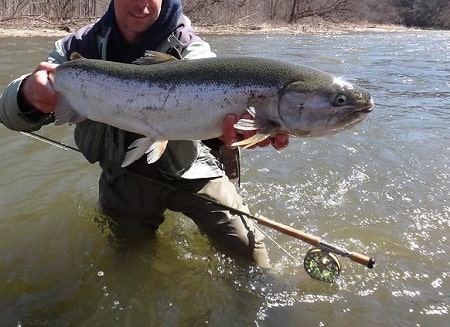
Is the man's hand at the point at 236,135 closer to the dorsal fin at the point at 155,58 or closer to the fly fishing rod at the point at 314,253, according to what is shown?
the dorsal fin at the point at 155,58

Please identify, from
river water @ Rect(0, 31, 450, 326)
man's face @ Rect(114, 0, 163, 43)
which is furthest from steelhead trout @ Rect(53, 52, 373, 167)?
river water @ Rect(0, 31, 450, 326)

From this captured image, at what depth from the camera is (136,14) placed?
2.69 metres

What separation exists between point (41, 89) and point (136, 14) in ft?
2.12

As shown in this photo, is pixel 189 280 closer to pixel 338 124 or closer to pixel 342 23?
pixel 338 124

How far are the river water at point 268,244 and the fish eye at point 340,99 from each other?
143 centimetres

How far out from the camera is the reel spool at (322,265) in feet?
10.3

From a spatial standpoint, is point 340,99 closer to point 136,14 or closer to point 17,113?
point 136,14

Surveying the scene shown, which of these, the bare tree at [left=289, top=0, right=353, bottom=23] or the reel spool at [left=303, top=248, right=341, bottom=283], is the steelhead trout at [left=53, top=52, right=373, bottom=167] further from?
the bare tree at [left=289, top=0, right=353, bottom=23]

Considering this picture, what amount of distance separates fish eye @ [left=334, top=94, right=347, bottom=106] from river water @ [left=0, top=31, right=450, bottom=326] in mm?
Answer: 1434

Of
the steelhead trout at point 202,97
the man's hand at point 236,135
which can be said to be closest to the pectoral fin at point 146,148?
the steelhead trout at point 202,97

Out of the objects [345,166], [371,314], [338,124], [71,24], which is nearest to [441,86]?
[345,166]

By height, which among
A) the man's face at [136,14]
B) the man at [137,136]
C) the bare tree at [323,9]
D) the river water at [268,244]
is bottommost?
the bare tree at [323,9]

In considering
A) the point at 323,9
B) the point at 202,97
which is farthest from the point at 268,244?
the point at 323,9

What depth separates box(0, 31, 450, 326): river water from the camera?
2941mm
